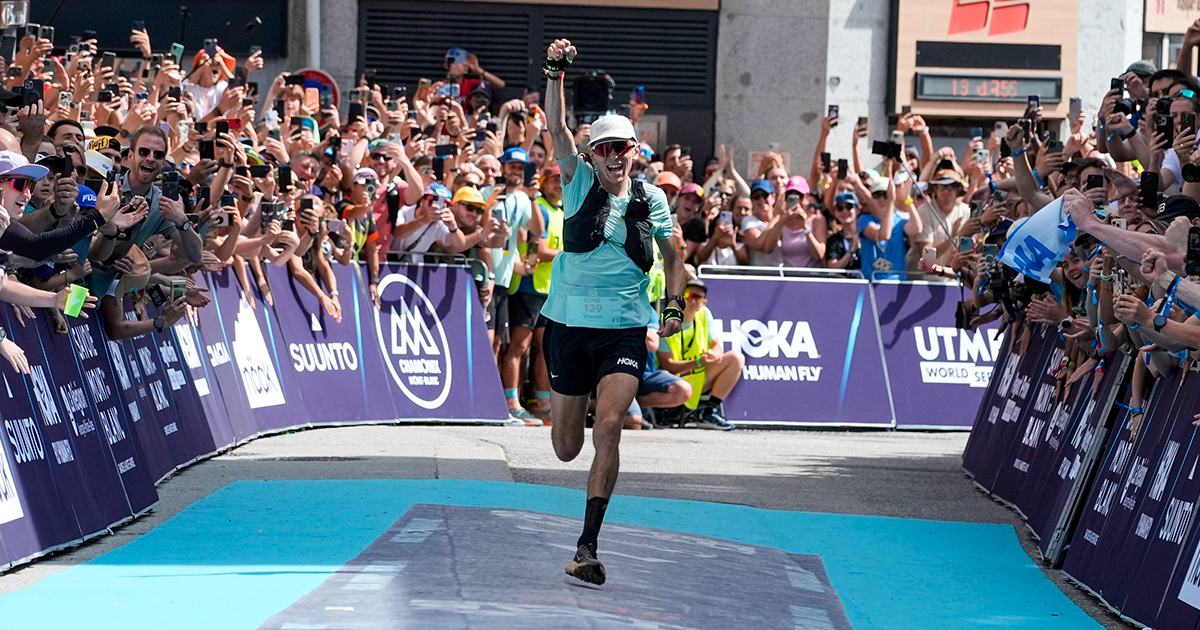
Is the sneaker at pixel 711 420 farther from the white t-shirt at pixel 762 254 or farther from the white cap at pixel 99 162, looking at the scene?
the white cap at pixel 99 162

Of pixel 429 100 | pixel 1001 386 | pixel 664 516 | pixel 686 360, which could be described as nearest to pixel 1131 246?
pixel 664 516

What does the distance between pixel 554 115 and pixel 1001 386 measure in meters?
6.23

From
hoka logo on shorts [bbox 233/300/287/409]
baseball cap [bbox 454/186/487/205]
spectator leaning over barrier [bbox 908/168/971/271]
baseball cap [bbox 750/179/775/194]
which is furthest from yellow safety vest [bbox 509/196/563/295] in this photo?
spectator leaning over barrier [bbox 908/168/971/271]

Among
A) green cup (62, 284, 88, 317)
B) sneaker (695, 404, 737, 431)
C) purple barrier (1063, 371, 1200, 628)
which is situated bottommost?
sneaker (695, 404, 737, 431)

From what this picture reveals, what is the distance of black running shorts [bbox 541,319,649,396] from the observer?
8008 millimetres

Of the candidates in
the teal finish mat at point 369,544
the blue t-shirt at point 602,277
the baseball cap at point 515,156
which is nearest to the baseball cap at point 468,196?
the baseball cap at point 515,156

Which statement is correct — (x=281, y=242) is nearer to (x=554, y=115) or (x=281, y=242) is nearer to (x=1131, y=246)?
(x=554, y=115)

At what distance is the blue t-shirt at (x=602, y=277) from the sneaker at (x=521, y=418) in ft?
28.2

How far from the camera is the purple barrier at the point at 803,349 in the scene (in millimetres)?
17719

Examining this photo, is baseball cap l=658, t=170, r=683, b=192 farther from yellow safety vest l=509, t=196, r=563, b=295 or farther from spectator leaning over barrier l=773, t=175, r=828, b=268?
yellow safety vest l=509, t=196, r=563, b=295

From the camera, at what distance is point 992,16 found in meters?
26.1

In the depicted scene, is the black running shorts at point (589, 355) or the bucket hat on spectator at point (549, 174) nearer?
the black running shorts at point (589, 355)

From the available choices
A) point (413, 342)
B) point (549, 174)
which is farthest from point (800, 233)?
point (413, 342)

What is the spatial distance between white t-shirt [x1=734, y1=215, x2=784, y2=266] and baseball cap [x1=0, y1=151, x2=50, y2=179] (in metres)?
11.3
